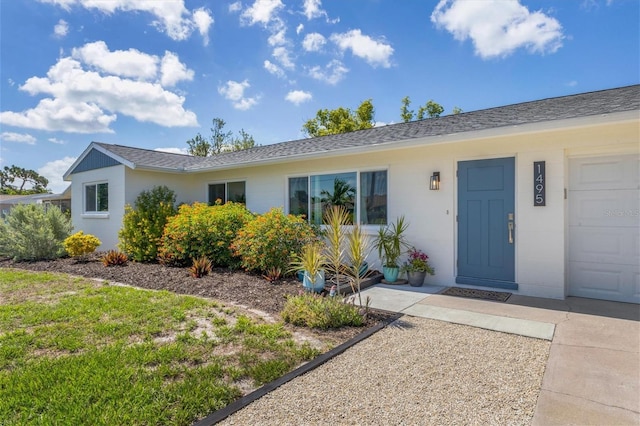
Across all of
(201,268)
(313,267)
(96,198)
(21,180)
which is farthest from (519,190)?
(21,180)

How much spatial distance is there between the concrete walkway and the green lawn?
6.96 ft

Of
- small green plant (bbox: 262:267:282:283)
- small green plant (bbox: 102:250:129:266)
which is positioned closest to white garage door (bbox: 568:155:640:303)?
small green plant (bbox: 262:267:282:283)

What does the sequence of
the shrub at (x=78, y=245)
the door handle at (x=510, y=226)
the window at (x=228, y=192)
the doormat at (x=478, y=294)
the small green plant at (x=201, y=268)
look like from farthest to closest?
the window at (x=228, y=192) → the shrub at (x=78, y=245) → the small green plant at (x=201, y=268) → the door handle at (x=510, y=226) → the doormat at (x=478, y=294)

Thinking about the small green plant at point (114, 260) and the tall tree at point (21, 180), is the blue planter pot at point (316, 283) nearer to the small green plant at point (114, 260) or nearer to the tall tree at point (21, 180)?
the small green plant at point (114, 260)

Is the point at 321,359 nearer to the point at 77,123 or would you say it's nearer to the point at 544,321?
the point at 544,321

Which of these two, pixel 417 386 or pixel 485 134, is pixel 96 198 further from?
pixel 417 386

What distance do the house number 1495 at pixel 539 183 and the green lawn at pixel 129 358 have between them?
4633mm

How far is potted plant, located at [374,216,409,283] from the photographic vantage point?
671 centimetres

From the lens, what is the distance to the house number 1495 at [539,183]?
550 cm

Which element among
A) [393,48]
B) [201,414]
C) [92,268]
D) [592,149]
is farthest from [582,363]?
[393,48]

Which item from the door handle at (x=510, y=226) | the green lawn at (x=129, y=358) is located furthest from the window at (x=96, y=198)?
the door handle at (x=510, y=226)

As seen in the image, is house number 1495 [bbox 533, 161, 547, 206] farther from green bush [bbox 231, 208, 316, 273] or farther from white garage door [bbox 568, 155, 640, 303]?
green bush [bbox 231, 208, 316, 273]

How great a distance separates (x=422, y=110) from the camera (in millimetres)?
26328

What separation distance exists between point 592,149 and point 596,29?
3814mm
